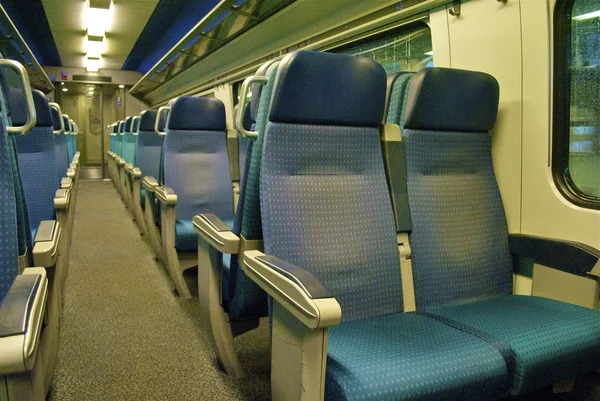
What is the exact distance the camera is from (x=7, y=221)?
153 cm

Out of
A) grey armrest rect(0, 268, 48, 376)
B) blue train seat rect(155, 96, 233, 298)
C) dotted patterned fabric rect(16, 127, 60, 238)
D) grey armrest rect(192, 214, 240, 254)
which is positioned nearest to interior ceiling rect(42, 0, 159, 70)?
blue train seat rect(155, 96, 233, 298)

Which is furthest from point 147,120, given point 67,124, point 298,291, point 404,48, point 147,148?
point 298,291

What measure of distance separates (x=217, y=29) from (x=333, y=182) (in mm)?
5214

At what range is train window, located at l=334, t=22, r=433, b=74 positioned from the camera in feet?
10.4

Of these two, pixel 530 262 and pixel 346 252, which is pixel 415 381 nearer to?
pixel 346 252

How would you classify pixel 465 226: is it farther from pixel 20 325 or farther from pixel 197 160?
pixel 197 160

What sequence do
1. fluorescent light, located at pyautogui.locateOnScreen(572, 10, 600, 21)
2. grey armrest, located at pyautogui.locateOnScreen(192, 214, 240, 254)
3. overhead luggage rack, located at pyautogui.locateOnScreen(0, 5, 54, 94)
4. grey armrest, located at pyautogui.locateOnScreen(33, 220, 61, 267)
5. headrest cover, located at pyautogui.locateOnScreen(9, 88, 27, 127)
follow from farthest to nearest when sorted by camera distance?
overhead luggage rack, located at pyautogui.locateOnScreen(0, 5, 54, 94) → headrest cover, located at pyautogui.locateOnScreen(9, 88, 27, 127) → fluorescent light, located at pyautogui.locateOnScreen(572, 10, 600, 21) → grey armrest, located at pyautogui.locateOnScreen(192, 214, 240, 254) → grey armrest, located at pyautogui.locateOnScreen(33, 220, 61, 267)

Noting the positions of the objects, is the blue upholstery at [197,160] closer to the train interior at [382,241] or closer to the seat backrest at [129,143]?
the train interior at [382,241]

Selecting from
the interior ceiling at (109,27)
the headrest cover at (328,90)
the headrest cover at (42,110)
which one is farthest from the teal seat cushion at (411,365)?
the interior ceiling at (109,27)

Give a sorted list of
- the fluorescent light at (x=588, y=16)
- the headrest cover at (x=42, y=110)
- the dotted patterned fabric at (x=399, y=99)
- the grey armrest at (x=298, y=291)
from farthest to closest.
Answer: the headrest cover at (x=42, y=110)
the dotted patterned fabric at (x=399, y=99)
the fluorescent light at (x=588, y=16)
the grey armrest at (x=298, y=291)

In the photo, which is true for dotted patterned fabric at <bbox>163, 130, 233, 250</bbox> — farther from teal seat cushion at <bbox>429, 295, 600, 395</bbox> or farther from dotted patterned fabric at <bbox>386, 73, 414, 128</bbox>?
teal seat cushion at <bbox>429, 295, 600, 395</bbox>

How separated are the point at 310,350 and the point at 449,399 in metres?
0.49

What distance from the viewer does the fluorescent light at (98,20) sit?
8438 mm

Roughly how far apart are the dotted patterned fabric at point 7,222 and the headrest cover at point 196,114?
2.26m
